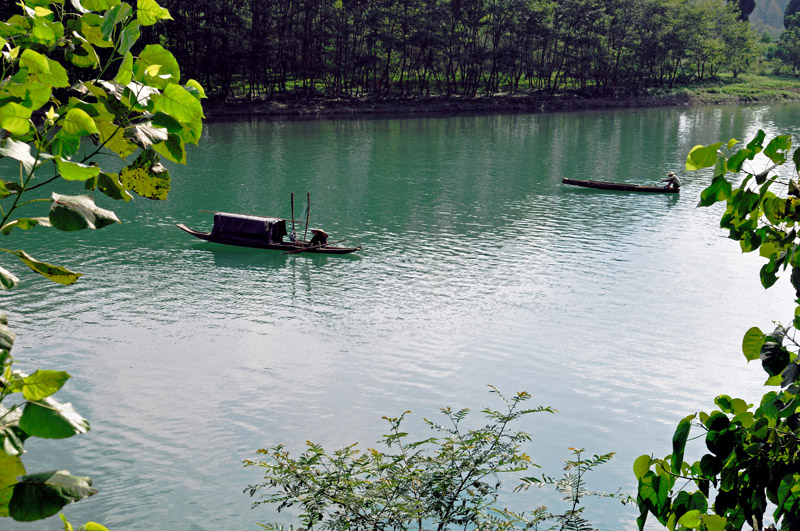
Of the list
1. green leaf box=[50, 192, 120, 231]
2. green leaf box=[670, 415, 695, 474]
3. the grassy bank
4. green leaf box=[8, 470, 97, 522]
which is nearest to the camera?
green leaf box=[8, 470, 97, 522]

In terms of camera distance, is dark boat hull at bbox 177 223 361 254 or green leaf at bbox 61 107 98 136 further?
dark boat hull at bbox 177 223 361 254

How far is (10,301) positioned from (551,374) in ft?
47.6

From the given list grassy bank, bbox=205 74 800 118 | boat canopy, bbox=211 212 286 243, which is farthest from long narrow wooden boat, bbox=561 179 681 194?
grassy bank, bbox=205 74 800 118

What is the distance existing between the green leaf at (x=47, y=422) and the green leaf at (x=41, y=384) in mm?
17

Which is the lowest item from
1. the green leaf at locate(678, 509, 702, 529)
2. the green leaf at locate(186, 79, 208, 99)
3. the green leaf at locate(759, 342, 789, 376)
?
the green leaf at locate(678, 509, 702, 529)

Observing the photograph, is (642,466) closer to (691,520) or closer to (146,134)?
(691,520)

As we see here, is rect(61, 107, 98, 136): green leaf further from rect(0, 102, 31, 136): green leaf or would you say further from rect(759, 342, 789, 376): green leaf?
rect(759, 342, 789, 376): green leaf

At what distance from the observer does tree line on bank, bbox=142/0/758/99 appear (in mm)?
71625

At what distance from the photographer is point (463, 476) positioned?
855 centimetres

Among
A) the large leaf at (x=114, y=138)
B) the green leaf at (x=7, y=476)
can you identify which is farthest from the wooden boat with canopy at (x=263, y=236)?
the green leaf at (x=7, y=476)

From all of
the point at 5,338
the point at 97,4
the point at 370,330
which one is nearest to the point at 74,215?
the point at 5,338

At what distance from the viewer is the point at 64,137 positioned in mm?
1834

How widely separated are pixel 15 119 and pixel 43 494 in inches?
36.4

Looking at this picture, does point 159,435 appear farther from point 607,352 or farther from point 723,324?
point 723,324
